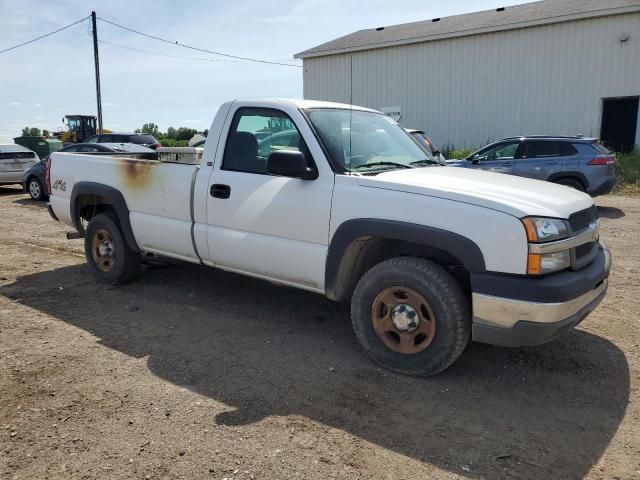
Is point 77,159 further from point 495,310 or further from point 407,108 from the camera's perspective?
point 407,108

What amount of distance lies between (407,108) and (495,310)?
65.5 ft

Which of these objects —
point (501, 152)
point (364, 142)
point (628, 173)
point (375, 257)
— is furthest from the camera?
point (628, 173)

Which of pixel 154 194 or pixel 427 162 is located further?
pixel 154 194

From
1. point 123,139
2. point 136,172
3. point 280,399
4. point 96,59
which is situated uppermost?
point 96,59

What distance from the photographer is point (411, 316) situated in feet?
12.1

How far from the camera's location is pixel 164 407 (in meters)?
3.37

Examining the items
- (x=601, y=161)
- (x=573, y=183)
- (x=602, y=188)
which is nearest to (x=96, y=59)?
(x=573, y=183)

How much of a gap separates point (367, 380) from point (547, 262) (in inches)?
56.5

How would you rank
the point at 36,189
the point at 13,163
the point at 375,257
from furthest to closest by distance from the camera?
the point at 13,163 → the point at 36,189 → the point at 375,257

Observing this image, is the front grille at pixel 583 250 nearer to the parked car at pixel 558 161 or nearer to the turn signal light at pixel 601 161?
the parked car at pixel 558 161

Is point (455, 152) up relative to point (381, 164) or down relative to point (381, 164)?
up

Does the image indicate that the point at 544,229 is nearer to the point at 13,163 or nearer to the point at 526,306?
the point at 526,306

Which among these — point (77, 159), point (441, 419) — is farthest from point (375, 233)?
point (77, 159)

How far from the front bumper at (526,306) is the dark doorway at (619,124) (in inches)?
692
